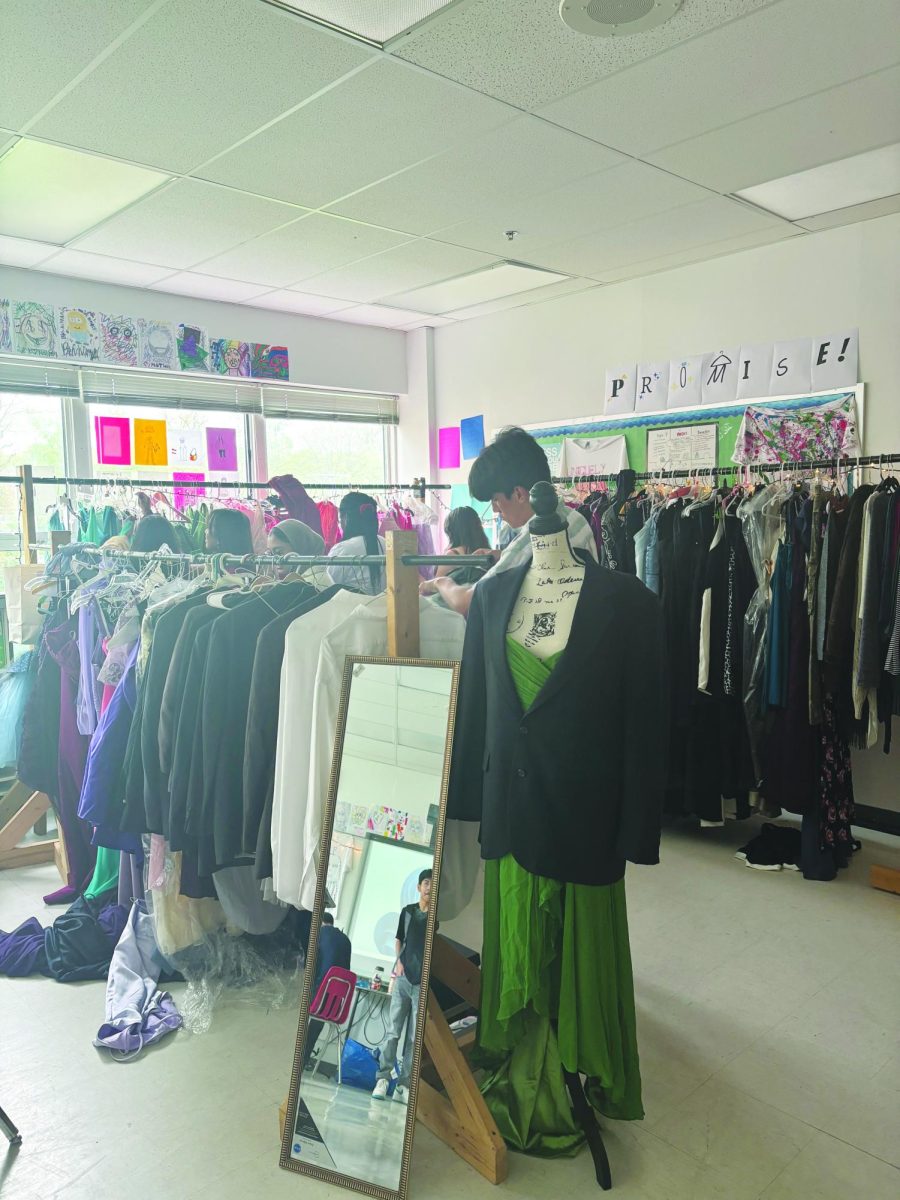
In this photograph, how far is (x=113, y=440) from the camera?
5.27m

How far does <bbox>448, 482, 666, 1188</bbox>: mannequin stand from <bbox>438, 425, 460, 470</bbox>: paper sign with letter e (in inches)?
177

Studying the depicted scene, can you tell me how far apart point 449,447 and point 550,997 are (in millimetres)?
4890

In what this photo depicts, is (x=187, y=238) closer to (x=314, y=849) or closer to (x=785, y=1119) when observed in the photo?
(x=314, y=849)

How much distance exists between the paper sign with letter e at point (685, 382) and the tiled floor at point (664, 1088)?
9.15 ft

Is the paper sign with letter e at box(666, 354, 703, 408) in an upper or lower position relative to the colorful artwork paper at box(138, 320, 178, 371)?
lower

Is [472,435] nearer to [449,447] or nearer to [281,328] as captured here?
[449,447]

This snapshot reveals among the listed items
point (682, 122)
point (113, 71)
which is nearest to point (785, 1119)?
point (682, 122)

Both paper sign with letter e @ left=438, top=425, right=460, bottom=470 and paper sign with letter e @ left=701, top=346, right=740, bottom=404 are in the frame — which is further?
paper sign with letter e @ left=438, top=425, right=460, bottom=470

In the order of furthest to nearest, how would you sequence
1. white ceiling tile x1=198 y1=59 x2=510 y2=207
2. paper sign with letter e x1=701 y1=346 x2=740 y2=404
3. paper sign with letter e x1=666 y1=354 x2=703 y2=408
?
1. paper sign with letter e x1=666 y1=354 x2=703 y2=408
2. paper sign with letter e x1=701 y1=346 x2=740 y2=404
3. white ceiling tile x1=198 y1=59 x2=510 y2=207

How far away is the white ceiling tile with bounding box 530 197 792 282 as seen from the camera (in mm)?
4035

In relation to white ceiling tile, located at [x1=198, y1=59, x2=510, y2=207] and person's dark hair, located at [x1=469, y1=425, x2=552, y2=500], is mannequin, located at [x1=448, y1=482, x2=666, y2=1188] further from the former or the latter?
white ceiling tile, located at [x1=198, y1=59, x2=510, y2=207]

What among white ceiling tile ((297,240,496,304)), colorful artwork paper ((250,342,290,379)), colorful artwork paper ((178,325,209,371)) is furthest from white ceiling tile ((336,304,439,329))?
colorful artwork paper ((178,325,209,371))

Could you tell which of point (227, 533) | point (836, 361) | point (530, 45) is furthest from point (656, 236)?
point (227, 533)

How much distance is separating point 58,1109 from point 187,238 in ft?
12.0
